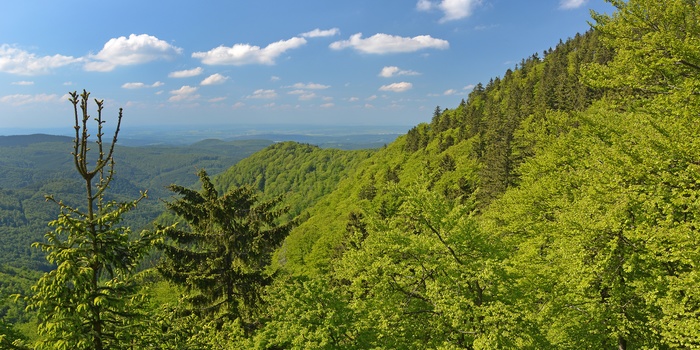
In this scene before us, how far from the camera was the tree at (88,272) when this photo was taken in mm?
6383

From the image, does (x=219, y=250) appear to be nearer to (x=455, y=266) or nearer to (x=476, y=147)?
(x=455, y=266)

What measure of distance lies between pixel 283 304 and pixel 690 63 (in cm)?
1637

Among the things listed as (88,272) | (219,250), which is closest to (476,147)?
(219,250)

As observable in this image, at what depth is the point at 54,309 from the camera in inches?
261

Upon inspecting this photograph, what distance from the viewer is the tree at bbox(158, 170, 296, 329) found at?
17719 mm

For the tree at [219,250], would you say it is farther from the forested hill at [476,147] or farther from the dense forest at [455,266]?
the forested hill at [476,147]

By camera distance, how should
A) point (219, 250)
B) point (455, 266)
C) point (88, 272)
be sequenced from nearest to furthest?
point (88, 272)
point (455, 266)
point (219, 250)

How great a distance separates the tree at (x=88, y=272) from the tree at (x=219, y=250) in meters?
10.1

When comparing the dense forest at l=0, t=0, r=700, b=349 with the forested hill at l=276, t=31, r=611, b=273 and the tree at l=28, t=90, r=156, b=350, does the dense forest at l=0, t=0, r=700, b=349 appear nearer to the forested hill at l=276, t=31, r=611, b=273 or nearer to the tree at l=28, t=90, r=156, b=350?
the tree at l=28, t=90, r=156, b=350

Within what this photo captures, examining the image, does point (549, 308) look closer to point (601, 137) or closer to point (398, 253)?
point (398, 253)

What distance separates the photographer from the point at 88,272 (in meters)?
6.60

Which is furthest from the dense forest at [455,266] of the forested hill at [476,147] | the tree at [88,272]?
the forested hill at [476,147]

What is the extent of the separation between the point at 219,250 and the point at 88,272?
12.3m

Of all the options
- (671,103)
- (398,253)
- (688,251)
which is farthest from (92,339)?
(671,103)
